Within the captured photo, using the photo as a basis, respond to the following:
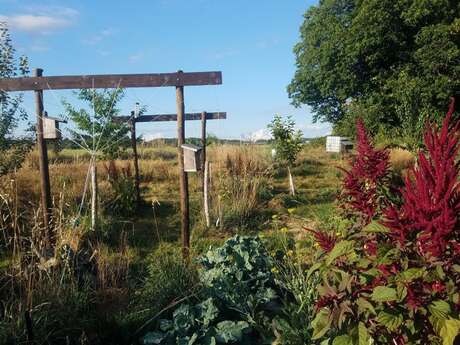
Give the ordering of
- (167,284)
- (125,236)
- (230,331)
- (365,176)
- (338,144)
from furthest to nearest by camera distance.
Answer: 1. (338,144)
2. (125,236)
3. (167,284)
4. (230,331)
5. (365,176)

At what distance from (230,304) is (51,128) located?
3695 millimetres

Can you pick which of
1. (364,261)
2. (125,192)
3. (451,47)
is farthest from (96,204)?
(451,47)

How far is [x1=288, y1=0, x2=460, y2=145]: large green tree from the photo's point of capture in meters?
21.5

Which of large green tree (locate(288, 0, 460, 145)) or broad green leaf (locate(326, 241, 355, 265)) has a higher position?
large green tree (locate(288, 0, 460, 145))

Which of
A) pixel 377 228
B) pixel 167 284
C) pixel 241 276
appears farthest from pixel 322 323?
pixel 167 284

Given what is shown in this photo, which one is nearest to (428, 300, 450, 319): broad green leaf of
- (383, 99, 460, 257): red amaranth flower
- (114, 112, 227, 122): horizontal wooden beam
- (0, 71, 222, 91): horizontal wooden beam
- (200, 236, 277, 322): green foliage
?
(383, 99, 460, 257): red amaranth flower

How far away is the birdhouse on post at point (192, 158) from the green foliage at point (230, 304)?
4.29 feet

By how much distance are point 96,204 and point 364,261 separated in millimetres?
5589

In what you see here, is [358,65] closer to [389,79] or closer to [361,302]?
[389,79]

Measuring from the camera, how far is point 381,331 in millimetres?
1705

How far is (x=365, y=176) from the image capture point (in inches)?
78.4

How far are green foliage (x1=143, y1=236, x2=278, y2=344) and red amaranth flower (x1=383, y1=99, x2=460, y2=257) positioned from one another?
5.22 feet

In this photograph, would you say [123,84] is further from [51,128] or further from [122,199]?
[122,199]

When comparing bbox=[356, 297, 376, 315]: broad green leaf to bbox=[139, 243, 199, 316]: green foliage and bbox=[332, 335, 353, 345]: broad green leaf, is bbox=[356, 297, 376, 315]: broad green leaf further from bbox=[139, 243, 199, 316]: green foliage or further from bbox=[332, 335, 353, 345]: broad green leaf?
bbox=[139, 243, 199, 316]: green foliage
